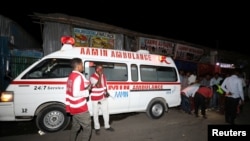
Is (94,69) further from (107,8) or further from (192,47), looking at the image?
(107,8)

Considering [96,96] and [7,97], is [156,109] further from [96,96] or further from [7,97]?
[7,97]

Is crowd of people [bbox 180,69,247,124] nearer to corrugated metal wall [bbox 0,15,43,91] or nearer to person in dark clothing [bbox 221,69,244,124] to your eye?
person in dark clothing [bbox 221,69,244,124]

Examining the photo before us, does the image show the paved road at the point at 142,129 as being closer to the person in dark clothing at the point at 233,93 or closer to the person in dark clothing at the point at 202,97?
the person in dark clothing at the point at 202,97

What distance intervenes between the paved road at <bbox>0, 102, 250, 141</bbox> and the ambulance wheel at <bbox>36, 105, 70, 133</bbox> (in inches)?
7.2

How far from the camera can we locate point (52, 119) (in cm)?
616

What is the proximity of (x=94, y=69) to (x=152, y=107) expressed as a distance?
109 inches

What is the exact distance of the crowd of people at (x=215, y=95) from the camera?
7191mm

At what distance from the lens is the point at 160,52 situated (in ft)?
44.3

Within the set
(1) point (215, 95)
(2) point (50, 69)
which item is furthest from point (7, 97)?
(1) point (215, 95)

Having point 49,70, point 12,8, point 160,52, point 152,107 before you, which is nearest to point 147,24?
point 160,52

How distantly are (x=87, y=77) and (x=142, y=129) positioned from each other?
234cm

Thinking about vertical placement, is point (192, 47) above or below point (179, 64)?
above

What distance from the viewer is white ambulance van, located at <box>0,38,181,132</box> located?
19.2ft

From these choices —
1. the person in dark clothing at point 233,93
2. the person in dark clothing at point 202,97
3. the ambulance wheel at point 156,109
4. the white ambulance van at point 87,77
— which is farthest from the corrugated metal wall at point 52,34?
the person in dark clothing at point 233,93
